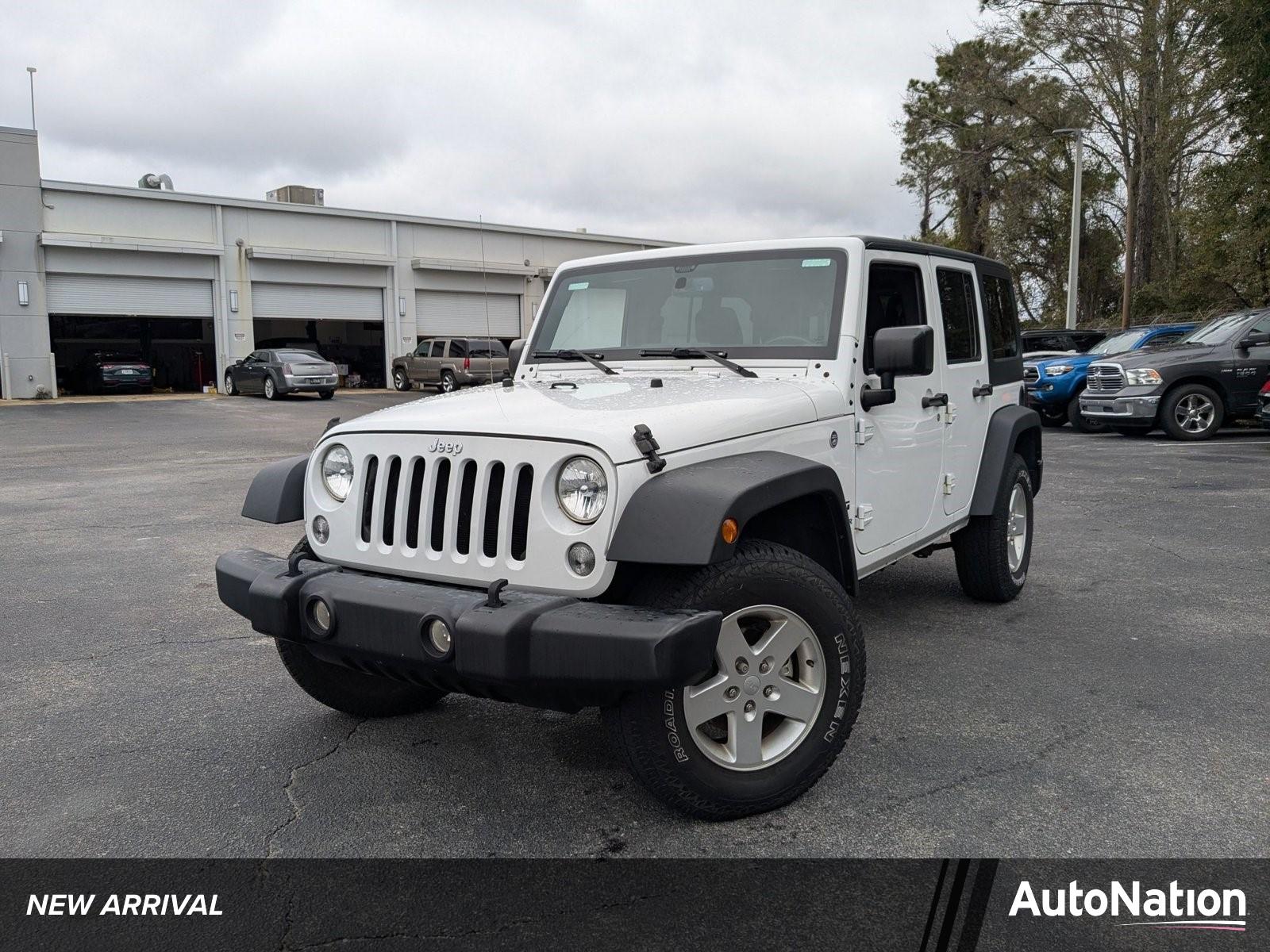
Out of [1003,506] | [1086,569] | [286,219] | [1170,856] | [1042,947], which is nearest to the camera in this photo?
[1042,947]

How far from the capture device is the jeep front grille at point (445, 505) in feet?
10.3

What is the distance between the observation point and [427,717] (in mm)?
4246

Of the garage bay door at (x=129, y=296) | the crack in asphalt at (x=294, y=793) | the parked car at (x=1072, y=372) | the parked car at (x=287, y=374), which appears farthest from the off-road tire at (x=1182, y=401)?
the garage bay door at (x=129, y=296)

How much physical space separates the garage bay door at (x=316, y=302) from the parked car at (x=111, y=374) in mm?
3982

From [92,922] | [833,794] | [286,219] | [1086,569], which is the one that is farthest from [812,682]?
[286,219]

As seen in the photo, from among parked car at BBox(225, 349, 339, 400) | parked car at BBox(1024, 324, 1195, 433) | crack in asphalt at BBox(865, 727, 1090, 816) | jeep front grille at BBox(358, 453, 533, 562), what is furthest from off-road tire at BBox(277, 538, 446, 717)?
parked car at BBox(225, 349, 339, 400)

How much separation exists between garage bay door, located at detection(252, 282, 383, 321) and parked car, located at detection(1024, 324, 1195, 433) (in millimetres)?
23417

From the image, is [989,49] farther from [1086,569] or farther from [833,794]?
[833,794]

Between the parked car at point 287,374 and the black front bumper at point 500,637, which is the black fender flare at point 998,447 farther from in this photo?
the parked car at point 287,374

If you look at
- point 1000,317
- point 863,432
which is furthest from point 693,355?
point 1000,317

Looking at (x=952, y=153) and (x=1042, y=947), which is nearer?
(x=1042, y=947)

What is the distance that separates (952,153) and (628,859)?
36.7 m

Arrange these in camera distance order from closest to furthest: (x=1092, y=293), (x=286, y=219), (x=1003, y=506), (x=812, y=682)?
(x=812, y=682)
(x=1003, y=506)
(x=286, y=219)
(x=1092, y=293)

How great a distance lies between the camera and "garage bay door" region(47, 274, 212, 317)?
1155 inches
